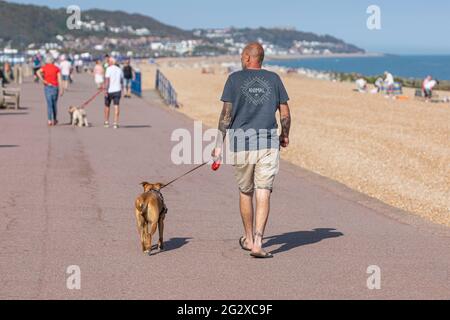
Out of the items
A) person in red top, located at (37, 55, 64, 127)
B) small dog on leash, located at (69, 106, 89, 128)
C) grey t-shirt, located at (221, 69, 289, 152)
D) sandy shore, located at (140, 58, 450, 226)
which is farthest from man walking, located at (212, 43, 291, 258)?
small dog on leash, located at (69, 106, 89, 128)

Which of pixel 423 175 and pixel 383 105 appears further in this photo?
pixel 383 105

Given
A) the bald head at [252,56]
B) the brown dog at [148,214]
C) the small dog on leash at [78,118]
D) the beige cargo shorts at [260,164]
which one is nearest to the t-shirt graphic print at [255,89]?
the bald head at [252,56]

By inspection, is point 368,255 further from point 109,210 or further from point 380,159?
point 380,159

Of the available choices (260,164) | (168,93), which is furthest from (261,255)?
(168,93)

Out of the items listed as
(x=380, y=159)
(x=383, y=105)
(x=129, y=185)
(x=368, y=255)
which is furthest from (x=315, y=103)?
(x=368, y=255)

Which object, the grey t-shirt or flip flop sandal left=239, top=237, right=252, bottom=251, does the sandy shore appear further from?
the grey t-shirt

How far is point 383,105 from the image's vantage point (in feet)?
125

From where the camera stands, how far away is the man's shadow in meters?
8.23

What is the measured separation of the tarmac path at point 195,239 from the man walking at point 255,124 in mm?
640

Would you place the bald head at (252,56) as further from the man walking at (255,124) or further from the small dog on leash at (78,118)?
the small dog on leash at (78,118)

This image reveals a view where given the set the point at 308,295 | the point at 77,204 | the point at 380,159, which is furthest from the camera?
the point at 380,159

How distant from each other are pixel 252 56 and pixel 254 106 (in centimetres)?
42

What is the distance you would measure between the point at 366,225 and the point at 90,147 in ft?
26.8

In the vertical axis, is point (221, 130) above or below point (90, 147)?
above
